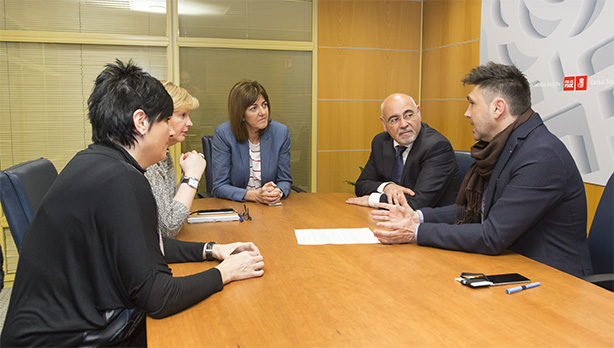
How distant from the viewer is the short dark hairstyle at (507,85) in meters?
2.14

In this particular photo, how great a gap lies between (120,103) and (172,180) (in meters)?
1.19

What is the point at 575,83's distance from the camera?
353 centimetres

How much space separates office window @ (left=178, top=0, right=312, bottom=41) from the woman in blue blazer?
1.58 metres

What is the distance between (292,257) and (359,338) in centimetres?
73

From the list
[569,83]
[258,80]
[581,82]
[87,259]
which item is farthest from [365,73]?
[87,259]

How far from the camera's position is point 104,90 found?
1413mm

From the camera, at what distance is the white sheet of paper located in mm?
→ 2109

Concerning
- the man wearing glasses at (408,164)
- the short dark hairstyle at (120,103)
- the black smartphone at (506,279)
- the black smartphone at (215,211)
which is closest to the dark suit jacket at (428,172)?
the man wearing glasses at (408,164)

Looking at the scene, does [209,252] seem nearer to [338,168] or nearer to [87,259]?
[87,259]

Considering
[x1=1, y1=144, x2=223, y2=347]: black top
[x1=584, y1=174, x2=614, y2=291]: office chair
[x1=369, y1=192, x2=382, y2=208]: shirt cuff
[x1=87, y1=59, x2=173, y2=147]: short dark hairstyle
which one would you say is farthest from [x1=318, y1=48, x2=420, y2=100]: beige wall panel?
[x1=1, y1=144, x2=223, y2=347]: black top

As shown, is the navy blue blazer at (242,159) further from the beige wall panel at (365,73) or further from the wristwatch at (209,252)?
the beige wall panel at (365,73)

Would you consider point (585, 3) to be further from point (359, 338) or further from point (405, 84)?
point (359, 338)

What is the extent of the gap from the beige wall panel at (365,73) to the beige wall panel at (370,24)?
102mm

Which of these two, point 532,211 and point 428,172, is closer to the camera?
point 532,211
